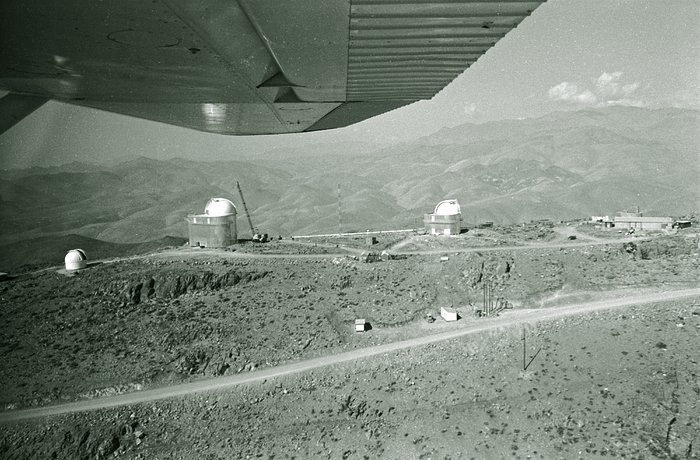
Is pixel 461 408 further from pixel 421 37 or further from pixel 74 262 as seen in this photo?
pixel 74 262

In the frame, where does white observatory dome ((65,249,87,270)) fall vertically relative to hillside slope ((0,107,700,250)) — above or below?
below

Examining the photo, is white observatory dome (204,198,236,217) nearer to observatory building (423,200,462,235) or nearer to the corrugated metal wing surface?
observatory building (423,200,462,235)

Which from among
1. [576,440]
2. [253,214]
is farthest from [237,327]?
[253,214]

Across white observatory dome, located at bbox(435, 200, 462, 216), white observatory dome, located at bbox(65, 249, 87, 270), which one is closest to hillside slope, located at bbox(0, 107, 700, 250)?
white observatory dome, located at bbox(435, 200, 462, 216)

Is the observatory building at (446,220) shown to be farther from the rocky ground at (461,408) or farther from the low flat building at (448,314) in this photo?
the rocky ground at (461,408)

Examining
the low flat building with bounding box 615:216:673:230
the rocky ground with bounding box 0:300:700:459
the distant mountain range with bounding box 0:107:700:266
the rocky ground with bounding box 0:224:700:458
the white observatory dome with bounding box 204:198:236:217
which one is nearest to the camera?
the rocky ground with bounding box 0:300:700:459

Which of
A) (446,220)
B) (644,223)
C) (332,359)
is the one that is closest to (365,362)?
(332,359)

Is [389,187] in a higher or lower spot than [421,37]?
higher

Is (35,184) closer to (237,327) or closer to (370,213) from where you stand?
(370,213)
